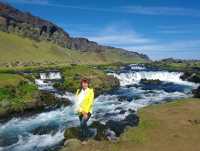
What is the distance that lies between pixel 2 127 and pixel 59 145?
40.0 feet

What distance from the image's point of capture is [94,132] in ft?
83.8

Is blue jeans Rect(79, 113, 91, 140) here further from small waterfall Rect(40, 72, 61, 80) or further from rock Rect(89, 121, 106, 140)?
small waterfall Rect(40, 72, 61, 80)

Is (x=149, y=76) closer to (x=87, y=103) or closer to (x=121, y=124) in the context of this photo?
(x=121, y=124)

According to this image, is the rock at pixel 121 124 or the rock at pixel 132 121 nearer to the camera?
the rock at pixel 121 124

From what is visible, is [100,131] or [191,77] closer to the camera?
[100,131]

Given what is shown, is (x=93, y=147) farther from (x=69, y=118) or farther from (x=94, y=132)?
(x=69, y=118)

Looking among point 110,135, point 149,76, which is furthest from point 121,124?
point 149,76

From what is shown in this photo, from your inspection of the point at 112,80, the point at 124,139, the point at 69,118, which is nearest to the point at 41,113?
the point at 69,118

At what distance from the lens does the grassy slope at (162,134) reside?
2139 cm

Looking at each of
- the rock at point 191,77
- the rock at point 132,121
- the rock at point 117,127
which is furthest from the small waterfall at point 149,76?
the rock at point 117,127

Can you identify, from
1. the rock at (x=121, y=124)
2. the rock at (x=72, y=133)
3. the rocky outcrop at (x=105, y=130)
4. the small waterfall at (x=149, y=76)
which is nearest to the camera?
the rocky outcrop at (x=105, y=130)

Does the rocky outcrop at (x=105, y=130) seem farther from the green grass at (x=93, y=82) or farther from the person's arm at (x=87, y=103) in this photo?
the green grass at (x=93, y=82)

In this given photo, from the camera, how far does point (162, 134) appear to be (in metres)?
24.5

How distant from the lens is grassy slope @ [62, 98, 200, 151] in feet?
70.2
